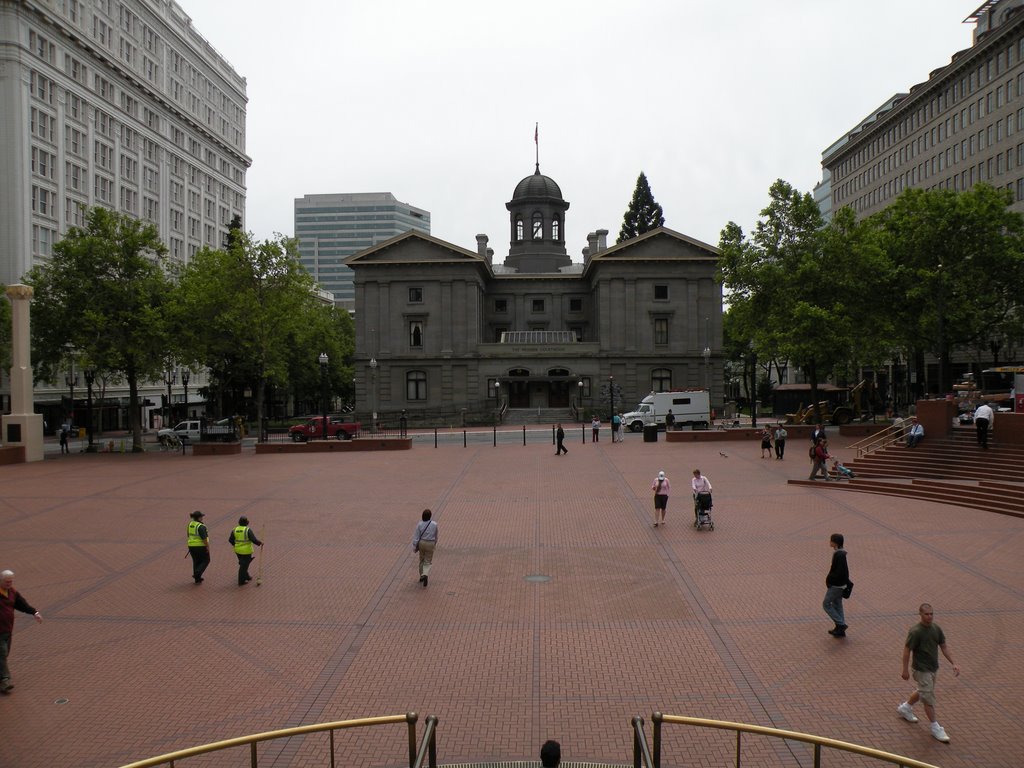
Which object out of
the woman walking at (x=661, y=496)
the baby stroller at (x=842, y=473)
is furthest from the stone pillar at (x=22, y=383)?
the baby stroller at (x=842, y=473)

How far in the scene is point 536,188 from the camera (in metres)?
71.9

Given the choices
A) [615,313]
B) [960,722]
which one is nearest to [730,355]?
[615,313]

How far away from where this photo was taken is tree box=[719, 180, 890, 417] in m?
38.2

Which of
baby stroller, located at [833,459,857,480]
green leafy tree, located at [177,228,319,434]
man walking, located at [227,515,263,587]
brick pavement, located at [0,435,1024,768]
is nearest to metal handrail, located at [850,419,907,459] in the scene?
baby stroller, located at [833,459,857,480]

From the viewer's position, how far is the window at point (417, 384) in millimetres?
62969

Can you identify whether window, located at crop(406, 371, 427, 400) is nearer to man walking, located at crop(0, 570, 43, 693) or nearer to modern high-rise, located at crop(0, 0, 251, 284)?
modern high-rise, located at crop(0, 0, 251, 284)

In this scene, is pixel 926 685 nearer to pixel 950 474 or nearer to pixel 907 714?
pixel 907 714

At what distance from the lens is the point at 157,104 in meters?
75.7

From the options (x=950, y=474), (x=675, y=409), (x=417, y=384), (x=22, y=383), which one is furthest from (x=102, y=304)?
(x=950, y=474)

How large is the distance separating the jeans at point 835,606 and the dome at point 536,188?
63.8 meters

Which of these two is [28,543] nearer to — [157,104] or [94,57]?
[94,57]

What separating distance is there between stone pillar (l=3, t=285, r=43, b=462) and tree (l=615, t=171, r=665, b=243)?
5792 centimetres

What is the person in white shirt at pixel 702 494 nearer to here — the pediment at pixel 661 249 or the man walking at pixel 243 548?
the man walking at pixel 243 548

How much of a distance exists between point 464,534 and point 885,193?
246ft
